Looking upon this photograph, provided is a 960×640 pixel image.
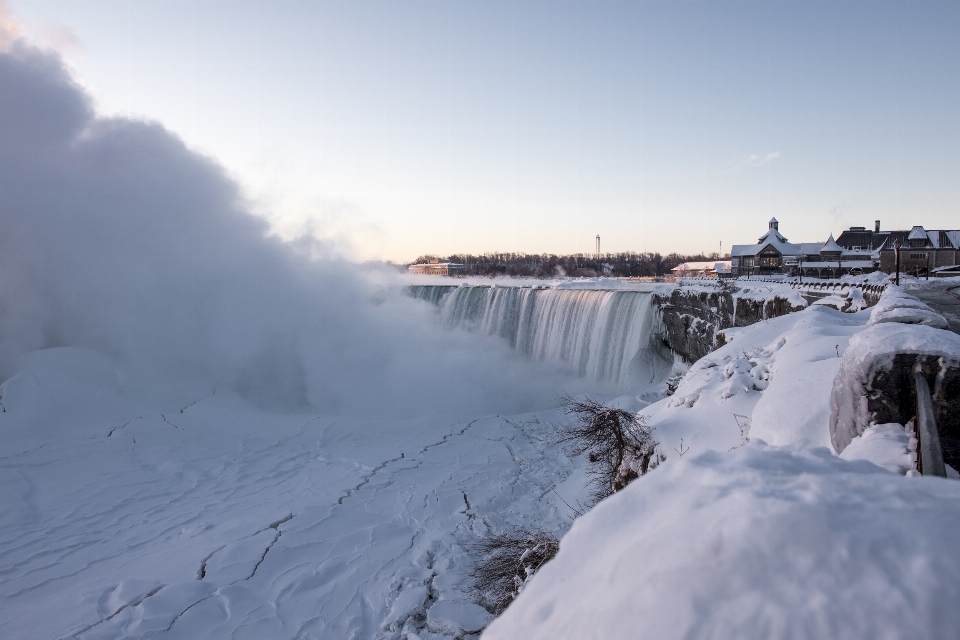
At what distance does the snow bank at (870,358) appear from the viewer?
9.82 feet

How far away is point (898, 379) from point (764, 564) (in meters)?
2.56

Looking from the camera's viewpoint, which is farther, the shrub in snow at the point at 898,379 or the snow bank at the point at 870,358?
the snow bank at the point at 870,358

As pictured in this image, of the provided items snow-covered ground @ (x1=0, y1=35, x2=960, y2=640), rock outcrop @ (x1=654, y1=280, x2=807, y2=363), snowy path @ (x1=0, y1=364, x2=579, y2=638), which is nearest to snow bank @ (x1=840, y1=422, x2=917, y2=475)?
snow-covered ground @ (x1=0, y1=35, x2=960, y2=640)

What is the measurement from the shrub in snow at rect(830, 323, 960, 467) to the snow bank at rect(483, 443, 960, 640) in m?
1.53

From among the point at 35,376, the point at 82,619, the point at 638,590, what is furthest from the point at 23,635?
the point at 35,376

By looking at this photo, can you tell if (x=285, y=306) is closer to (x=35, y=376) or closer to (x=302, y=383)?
(x=302, y=383)

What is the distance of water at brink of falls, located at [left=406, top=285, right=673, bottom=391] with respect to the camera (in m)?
22.0

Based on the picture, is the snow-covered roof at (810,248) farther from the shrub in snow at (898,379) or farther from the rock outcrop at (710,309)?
the shrub in snow at (898,379)

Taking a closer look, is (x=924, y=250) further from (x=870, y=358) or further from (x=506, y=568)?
(x=870, y=358)

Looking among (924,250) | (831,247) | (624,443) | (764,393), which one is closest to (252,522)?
(624,443)

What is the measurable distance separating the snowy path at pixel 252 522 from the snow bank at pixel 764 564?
6.14m

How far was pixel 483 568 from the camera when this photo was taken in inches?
303

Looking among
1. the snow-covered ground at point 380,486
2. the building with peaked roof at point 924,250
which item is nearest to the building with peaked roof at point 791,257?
the building with peaked roof at point 924,250

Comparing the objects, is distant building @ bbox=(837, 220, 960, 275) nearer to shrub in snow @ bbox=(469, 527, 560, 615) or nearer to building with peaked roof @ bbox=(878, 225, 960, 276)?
building with peaked roof @ bbox=(878, 225, 960, 276)
